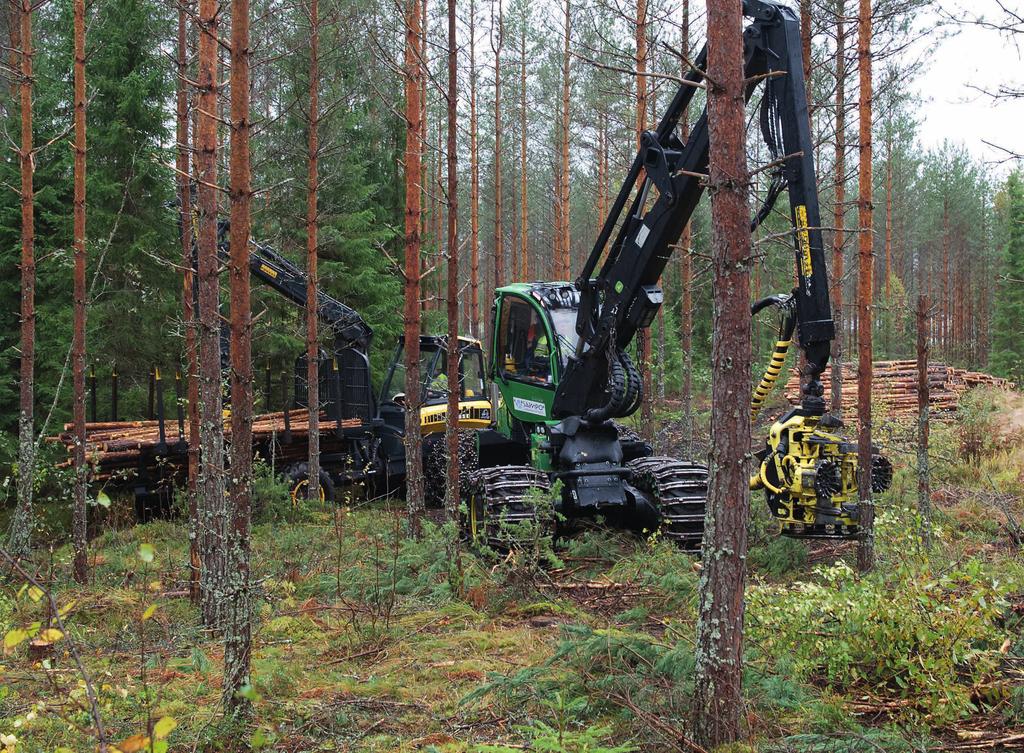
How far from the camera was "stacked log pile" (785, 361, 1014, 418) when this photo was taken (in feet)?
70.5

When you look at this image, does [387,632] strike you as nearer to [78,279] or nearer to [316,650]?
[316,650]

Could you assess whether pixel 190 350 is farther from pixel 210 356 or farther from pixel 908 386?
pixel 908 386

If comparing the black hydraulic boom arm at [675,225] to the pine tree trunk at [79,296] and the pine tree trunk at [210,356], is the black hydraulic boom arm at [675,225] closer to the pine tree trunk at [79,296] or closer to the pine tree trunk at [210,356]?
the pine tree trunk at [210,356]

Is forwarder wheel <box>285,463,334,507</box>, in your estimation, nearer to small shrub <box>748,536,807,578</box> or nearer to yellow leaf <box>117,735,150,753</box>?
small shrub <box>748,536,807,578</box>

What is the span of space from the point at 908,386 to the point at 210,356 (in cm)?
2072

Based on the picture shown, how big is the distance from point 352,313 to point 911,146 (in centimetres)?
3528

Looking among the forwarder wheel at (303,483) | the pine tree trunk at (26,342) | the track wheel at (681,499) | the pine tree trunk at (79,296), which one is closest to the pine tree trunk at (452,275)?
the track wheel at (681,499)

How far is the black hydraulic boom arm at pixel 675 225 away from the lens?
294 inches

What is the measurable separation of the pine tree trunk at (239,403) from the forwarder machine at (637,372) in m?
3.18

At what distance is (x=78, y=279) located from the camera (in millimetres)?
9656

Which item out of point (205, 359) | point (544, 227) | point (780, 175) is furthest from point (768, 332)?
point (205, 359)

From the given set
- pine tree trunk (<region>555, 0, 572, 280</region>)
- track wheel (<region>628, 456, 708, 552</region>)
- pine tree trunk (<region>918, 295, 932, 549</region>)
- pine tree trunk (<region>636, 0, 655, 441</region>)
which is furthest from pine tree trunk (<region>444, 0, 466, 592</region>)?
pine tree trunk (<region>555, 0, 572, 280</region>)

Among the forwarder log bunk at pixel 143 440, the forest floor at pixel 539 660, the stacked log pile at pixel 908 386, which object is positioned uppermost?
the stacked log pile at pixel 908 386

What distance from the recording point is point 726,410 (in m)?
4.33
